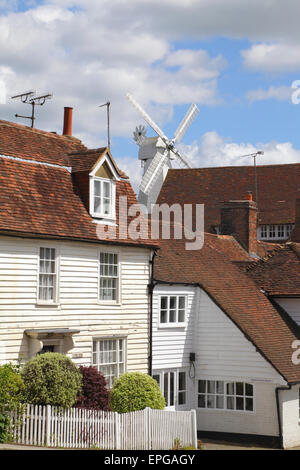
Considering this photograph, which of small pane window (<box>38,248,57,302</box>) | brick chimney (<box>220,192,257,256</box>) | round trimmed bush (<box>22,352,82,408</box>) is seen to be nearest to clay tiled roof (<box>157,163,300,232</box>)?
brick chimney (<box>220,192,257,256</box>)

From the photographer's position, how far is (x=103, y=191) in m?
27.1

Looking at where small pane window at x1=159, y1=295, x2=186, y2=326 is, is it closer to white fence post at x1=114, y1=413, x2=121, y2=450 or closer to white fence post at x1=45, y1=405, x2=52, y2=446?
white fence post at x1=114, y1=413, x2=121, y2=450

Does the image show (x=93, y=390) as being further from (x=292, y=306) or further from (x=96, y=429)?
(x=292, y=306)

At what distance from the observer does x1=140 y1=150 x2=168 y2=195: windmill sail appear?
57844 millimetres

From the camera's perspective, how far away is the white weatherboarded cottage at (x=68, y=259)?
23.2 m

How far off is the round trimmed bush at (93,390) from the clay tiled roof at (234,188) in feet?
105

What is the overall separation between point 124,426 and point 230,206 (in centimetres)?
2256

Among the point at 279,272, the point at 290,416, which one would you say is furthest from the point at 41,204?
the point at 279,272

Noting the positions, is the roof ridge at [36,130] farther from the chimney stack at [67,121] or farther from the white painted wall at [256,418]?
the white painted wall at [256,418]

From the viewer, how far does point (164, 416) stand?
2255 cm

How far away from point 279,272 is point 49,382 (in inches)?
636

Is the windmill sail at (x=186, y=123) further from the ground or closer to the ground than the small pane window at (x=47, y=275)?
further from the ground

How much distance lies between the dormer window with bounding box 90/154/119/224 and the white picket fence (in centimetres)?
756

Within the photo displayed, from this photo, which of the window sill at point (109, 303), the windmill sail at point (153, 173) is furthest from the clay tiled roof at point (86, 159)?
the windmill sail at point (153, 173)
